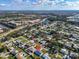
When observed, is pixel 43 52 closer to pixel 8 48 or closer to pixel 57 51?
pixel 57 51

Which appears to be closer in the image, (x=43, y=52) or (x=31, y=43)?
(x=43, y=52)

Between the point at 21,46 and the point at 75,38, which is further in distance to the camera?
the point at 75,38

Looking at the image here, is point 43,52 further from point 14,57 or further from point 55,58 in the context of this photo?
point 14,57

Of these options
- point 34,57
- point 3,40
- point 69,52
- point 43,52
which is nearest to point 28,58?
point 34,57

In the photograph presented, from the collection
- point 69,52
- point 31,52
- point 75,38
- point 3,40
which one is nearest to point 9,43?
point 3,40

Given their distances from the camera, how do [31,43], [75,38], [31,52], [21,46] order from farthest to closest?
1. [75,38]
2. [31,43]
3. [21,46]
4. [31,52]

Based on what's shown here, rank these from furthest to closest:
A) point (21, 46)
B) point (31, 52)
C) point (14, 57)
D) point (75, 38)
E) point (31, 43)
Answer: point (75, 38) → point (31, 43) → point (21, 46) → point (31, 52) → point (14, 57)

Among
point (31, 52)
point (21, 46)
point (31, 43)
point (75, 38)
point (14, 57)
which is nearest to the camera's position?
point (14, 57)

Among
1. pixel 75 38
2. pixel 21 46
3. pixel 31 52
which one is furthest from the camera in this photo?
pixel 75 38
